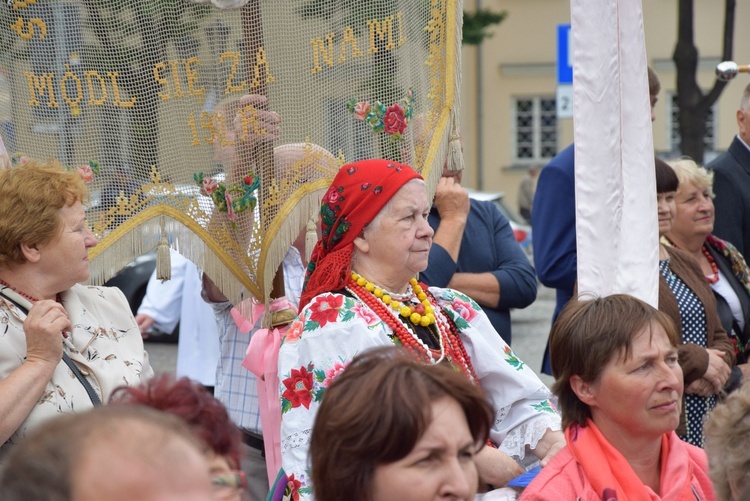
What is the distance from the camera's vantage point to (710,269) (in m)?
4.73

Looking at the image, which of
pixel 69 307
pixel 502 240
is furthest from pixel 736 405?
pixel 502 240

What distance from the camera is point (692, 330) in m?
4.21

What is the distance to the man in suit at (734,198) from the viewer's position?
16.9ft

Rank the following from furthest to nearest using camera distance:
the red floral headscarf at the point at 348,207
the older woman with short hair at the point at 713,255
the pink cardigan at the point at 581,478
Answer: the older woman with short hair at the point at 713,255 → the red floral headscarf at the point at 348,207 → the pink cardigan at the point at 581,478

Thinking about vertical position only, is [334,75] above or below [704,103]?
above

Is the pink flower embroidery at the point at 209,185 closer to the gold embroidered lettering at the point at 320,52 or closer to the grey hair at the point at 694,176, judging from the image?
the gold embroidered lettering at the point at 320,52

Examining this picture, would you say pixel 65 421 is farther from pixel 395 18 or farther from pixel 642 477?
pixel 395 18

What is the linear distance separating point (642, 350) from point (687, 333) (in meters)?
1.39

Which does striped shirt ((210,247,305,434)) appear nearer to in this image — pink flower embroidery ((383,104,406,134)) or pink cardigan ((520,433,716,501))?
pink flower embroidery ((383,104,406,134))

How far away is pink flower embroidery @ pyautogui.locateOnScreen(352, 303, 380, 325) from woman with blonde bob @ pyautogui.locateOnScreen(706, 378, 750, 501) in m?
1.11

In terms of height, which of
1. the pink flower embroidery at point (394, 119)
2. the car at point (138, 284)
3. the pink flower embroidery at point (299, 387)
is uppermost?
the pink flower embroidery at point (394, 119)

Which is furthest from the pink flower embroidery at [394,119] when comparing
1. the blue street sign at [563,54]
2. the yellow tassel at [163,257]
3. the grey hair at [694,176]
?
the blue street sign at [563,54]

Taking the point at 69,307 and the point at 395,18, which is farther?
the point at 395,18

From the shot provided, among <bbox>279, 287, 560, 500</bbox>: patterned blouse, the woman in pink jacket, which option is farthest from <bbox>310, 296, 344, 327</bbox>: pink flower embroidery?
the woman in pink jacket
